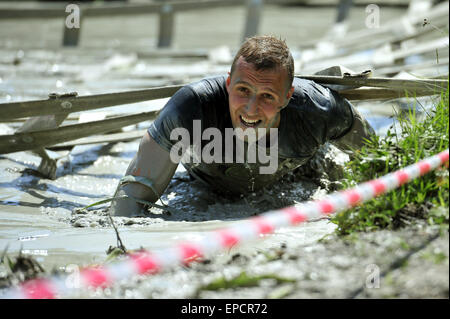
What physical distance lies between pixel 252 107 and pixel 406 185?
129cm

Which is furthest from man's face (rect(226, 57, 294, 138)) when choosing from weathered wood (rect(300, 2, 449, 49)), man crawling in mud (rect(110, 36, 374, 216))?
weathered wood (rect(300, 2, 449, 49))

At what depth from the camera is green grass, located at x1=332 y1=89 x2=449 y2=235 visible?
3.12 metres

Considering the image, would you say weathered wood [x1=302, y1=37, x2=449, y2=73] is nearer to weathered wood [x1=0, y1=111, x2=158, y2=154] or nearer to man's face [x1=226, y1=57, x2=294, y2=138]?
weathered wood [x1=0, y1=111, x2=158, y2=154]

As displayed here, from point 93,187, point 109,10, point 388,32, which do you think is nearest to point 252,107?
point 93,187

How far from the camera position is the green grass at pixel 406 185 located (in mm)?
Result: 3115

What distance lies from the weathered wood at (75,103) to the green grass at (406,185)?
2.00m

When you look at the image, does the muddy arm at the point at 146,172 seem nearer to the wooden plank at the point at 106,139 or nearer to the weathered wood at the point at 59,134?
the weathered wood at the point at 59,134

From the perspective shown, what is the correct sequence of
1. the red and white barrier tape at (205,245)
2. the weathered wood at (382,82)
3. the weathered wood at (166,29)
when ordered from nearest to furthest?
the red and white barrier tape at (205,245)
the weathered wood at (382,82)
the weathered wood at (166,29)

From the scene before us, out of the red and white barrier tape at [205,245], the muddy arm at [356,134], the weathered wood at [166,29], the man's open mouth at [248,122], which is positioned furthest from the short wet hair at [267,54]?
the weathered wood at [166,29]

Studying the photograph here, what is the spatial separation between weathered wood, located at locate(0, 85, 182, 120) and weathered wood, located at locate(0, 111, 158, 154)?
0.23m

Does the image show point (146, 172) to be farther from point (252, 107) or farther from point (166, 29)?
point (166, 29)

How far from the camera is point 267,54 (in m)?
4.17

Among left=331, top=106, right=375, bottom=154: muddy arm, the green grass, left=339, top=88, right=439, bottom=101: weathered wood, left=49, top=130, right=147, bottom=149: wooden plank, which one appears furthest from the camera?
left=49, top=130, right=147, bottom=149: wooden plank
